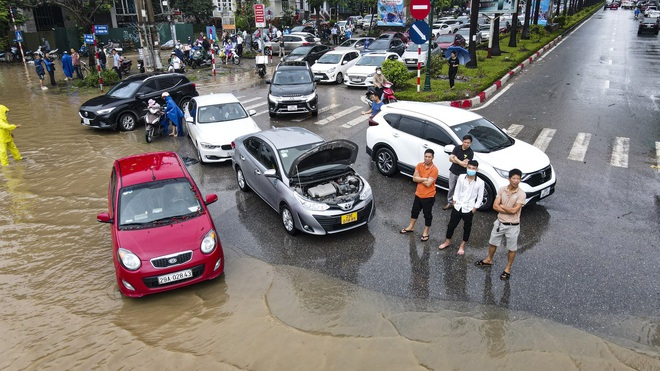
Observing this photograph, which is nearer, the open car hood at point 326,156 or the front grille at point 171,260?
the front grille at point 171,260

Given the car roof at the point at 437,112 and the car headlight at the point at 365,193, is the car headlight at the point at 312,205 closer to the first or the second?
the car headlight at the point at 365,193

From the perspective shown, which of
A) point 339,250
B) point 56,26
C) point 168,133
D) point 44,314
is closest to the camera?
point 44,314

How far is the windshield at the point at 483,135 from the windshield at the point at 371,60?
12.7 meters

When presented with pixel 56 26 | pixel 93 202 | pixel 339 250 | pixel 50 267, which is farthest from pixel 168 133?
pixel 56 26

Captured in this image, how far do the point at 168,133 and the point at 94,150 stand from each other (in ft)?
8.24

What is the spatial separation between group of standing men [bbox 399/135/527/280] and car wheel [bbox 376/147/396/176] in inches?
84.7

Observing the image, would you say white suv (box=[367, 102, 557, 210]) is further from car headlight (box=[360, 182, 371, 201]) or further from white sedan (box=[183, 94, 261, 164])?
white sedan (box=[183, 94, 261, 164])

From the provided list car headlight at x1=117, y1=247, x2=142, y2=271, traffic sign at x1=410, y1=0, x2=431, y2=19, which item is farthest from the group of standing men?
traffic sign at x1=410, y1=0, x2=431, y2=19

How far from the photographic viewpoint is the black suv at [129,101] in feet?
50.5

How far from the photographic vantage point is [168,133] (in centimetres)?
1571

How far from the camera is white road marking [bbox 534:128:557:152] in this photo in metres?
12.9

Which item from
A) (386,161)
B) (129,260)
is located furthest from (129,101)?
(129,260)

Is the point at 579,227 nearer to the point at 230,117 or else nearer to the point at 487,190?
the point at 487,190

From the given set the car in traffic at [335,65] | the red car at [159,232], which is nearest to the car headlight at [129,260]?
the red car at [159,232]
